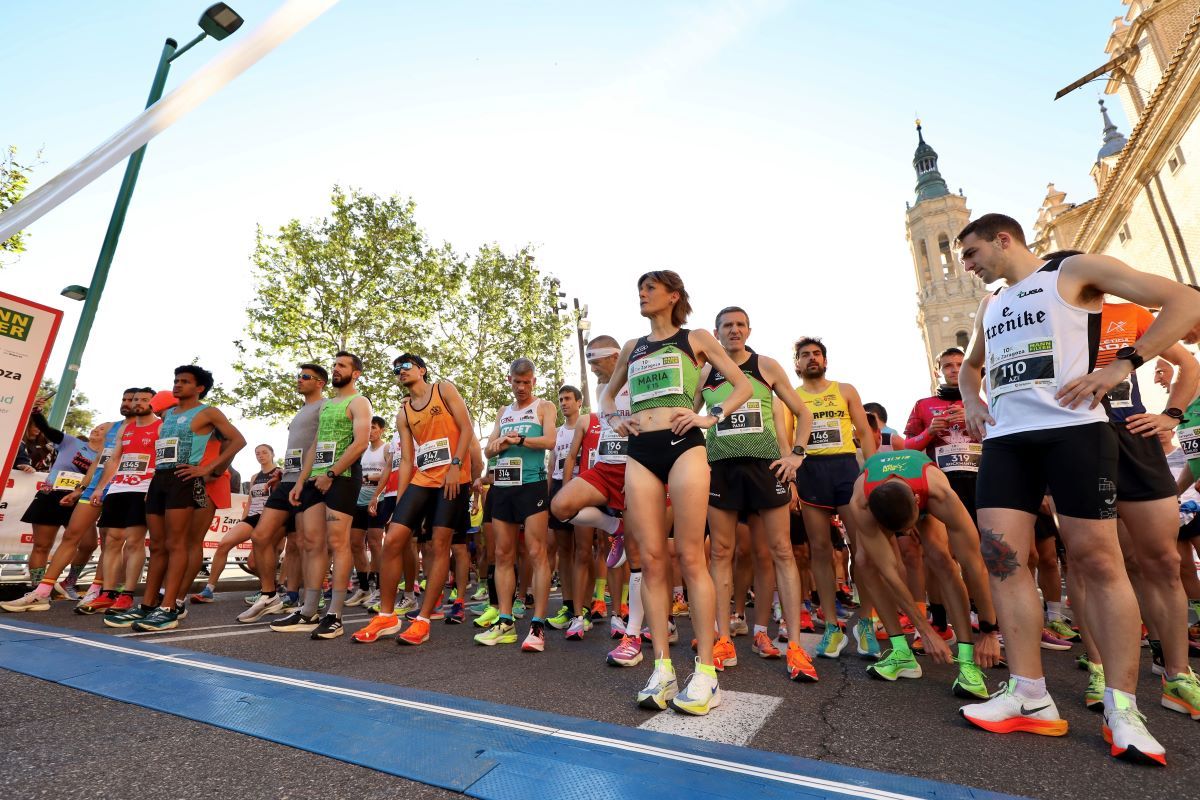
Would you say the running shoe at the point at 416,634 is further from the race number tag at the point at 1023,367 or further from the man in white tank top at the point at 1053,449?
the race number tag at the point at 1023,367

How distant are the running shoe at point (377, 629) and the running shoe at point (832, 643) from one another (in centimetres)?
315

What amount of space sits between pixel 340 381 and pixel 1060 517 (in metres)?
5.24

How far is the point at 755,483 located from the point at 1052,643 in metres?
2.51

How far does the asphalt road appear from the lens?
6.23 ft

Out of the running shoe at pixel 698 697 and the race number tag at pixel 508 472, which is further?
the race number tag at pixel 508 472

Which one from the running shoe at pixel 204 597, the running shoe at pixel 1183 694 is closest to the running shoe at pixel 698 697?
the running shoe at pixel 1183 694

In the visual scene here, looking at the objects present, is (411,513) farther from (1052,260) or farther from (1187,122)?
(1187,122)

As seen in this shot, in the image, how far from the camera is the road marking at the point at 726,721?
94.3 inches

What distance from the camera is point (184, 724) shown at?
2375 millimetres

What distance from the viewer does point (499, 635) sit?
15.6 feet

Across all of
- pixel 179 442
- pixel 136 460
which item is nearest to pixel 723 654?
pixel 179 442

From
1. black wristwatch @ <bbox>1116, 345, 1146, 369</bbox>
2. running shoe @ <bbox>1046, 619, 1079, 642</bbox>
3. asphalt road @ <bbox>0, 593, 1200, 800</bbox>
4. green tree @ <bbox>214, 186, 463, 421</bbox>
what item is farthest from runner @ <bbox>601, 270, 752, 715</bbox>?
green tree @ <bbox>214, 186, 463, 421</bbox>

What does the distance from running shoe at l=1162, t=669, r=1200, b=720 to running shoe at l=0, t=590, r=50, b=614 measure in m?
8.31

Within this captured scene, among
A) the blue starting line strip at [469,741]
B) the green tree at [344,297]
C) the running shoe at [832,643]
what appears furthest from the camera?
the green tree at [344,297]
